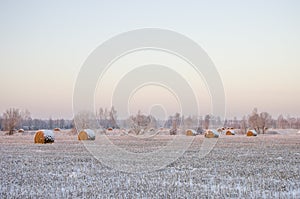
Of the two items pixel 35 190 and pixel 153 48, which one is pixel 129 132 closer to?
pixel 153 48

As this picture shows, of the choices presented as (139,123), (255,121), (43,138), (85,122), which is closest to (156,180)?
(43,138)

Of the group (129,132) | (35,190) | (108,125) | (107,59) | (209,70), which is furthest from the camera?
(108,125)

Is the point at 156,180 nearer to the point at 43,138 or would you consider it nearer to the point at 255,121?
the point at 43,138

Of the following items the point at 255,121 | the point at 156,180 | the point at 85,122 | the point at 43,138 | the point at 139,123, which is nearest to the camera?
the point at 156,180

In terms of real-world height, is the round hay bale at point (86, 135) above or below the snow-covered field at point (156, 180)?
above

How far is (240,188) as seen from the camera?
32.2ft

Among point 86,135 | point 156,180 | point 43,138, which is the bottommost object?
point 156,180

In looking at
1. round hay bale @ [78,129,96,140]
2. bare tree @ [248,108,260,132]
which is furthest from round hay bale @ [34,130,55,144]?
bare tree @ [248,108,260,132]

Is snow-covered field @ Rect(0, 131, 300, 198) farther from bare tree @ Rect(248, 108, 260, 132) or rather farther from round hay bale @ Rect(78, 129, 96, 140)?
bare tree @ Rect(248, 108, 260, 132)

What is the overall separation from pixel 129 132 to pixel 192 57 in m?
35.8

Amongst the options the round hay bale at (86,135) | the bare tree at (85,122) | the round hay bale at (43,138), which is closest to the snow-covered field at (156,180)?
the round hay bale at (43,138)

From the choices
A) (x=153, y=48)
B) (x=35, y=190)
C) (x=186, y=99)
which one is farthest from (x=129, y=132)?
(x=35, y=190)

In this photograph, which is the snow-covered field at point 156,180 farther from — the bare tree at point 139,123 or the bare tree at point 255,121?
the bare tree at point 255,121

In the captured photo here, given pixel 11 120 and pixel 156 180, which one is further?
pixel 11 120
